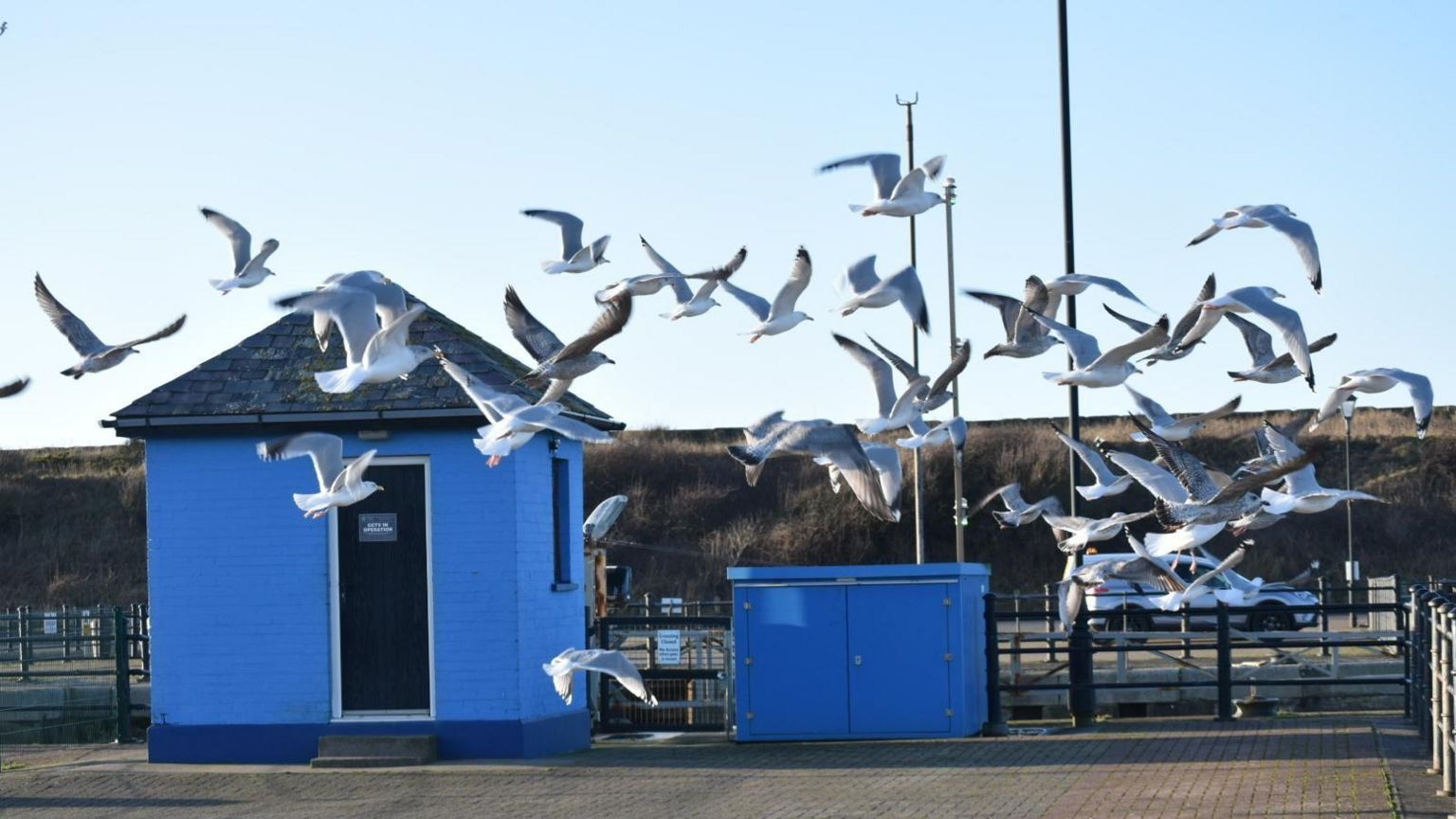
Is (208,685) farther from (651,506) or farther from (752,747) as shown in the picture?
(651,506)

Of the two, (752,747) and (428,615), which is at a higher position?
(428,615)

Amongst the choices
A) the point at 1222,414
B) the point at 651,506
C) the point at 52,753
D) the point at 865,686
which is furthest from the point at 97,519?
the point at 1222,414

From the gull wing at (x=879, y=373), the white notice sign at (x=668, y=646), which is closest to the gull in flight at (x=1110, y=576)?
the gull wing at (x=879, y=373)

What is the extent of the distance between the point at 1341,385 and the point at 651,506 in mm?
48610

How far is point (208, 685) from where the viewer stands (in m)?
18.5

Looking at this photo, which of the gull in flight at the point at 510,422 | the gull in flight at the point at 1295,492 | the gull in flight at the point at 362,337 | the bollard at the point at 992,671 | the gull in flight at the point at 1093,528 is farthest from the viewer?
the bollard at the point at 992,671

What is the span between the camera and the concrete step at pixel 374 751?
18.0 m

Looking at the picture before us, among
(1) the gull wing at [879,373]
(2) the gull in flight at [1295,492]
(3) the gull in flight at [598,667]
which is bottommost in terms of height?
(3) the gull in flight at [598,667]

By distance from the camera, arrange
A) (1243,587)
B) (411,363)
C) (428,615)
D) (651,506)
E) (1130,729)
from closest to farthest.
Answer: (411,363)
(428,615)
(1130,729)
(1243,587)
(651,506)

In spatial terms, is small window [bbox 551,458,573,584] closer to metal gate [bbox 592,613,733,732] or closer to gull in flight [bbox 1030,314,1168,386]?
metal gate [bbox 592,613,733,732]

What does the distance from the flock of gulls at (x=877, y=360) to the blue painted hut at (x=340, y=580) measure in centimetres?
137

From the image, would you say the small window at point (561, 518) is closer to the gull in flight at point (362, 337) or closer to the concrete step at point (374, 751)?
the concrete step at point (374, 751)

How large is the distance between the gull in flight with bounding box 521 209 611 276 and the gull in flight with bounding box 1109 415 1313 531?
4408 millimetres

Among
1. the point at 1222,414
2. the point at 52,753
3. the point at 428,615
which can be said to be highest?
the point at 1222,414
